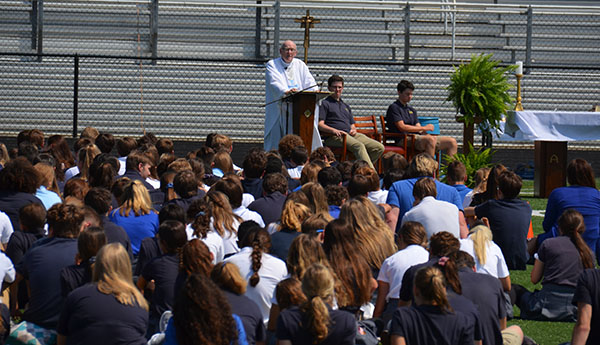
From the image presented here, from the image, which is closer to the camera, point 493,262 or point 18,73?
point 493,262

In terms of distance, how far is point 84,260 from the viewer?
5.57 metres

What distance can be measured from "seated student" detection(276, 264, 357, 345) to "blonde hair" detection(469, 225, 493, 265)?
2124 millimetres

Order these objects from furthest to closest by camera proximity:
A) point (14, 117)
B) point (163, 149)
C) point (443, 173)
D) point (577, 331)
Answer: point (14, 117), point (443, 173), point (163, 149), point (577, 331)

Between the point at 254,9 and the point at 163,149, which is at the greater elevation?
the point at 254,9

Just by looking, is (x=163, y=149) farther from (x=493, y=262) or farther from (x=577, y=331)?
(x=577, y=331)

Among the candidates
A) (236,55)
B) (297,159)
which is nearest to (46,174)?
(297,159)

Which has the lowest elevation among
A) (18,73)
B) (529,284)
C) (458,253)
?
(529,284)

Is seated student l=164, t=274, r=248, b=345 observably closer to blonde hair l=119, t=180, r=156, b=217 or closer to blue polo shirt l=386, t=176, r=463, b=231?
blonde hair l=119, t=180, r=156, b=217

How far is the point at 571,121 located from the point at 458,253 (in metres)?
8.57

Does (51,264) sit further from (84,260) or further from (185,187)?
(185,187)

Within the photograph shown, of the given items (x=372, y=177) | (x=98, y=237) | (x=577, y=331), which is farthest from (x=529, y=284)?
(x=98, y=237)

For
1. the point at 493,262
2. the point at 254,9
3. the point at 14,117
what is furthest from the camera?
the point at 254,9

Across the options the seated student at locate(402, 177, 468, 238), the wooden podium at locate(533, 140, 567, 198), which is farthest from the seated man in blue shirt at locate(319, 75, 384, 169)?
the seated student at locate(402, 177, 468, 238)

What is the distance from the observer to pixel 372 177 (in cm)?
814
